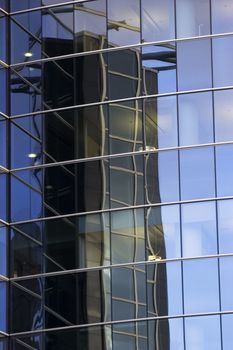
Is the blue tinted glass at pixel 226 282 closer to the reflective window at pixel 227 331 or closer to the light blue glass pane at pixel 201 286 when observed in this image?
the light blue glass pane at pixel 201 286

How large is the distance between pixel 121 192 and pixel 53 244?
7.31ft

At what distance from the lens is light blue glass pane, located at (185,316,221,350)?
1289 inches

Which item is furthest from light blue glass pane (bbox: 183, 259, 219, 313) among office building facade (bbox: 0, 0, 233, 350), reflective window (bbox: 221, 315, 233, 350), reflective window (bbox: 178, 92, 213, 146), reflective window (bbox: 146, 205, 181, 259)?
reflective window (bbox: 178, 92, 213, 146)

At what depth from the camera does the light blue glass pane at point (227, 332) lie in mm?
32625

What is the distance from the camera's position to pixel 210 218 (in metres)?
33.8

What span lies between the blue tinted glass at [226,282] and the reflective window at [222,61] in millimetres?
4725

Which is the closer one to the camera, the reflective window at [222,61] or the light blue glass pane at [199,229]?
the light blue glass pane at [199,229]

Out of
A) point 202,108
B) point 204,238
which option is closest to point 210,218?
point 204,238

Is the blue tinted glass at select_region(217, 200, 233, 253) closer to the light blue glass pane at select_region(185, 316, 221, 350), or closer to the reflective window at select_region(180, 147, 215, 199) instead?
the reflective window at select_region(180, 147, 215, 199)

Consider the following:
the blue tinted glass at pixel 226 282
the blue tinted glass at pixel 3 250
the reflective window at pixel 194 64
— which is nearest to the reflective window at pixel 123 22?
the reflective window at pixel 194 64

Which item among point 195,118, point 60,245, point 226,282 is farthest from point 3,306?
point 195,118

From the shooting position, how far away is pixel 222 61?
3475cm

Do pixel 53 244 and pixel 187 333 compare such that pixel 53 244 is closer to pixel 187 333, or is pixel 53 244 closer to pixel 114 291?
pixel 114 291

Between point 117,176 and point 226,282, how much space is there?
403 cm
